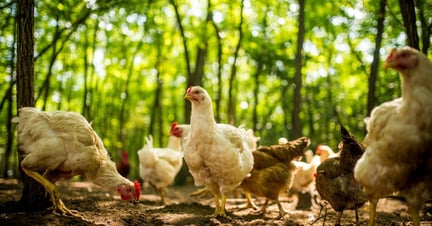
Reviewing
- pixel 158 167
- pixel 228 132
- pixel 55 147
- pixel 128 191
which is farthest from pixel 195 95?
pixel 158 167

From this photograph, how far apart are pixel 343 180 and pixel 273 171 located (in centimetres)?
222

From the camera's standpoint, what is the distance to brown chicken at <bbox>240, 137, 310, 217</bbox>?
7688mm

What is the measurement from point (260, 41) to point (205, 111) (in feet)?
40.1

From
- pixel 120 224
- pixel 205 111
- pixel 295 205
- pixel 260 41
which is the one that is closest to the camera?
pixel 120 224

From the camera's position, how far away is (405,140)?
3906mm

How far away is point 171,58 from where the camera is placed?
2447cm

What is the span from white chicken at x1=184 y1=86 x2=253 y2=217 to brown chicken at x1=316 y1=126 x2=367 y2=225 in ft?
5.14

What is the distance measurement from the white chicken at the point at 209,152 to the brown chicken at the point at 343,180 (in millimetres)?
1567

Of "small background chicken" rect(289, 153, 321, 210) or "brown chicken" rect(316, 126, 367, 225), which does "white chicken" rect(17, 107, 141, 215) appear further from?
"small background chicken" rect(289, 153, 321, 210)

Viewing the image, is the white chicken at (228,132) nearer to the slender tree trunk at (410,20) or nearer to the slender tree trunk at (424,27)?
the slender tree trunk at (410,20)

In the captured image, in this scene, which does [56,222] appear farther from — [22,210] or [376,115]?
[376,115]

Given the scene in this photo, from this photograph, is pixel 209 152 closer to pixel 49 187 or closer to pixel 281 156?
pixel 281 156

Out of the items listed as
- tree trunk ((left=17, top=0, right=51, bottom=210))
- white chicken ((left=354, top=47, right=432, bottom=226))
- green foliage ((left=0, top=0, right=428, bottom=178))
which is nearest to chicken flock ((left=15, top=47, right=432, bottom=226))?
white chicken ((left=354, top=47, right=432, bottom=226))

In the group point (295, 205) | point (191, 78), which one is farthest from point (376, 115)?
point (191, 78)
